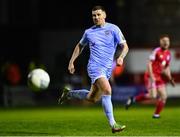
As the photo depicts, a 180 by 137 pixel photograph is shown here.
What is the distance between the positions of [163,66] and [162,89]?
65cm

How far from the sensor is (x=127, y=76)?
36.5 meters

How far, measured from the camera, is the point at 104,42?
617 inches

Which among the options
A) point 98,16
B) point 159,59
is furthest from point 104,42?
point 159,59

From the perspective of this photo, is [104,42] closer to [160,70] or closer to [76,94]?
[76,94]

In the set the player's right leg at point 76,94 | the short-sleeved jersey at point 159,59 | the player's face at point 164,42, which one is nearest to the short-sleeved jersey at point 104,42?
the player's right leg at point 76,94

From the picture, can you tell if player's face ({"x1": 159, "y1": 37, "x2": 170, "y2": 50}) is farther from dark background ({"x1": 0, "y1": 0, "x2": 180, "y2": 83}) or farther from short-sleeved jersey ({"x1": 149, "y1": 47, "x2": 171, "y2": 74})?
dark background ({"x1": 0, "y1": 0, "x2": 180, "y2": 83})

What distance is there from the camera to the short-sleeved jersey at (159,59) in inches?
869

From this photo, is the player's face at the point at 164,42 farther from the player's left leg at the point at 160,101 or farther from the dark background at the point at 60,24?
the dark background at the point at 60,24

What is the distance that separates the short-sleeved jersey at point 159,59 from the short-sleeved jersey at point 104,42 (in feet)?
21.3

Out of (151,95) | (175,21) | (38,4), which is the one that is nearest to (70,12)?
(38,4)

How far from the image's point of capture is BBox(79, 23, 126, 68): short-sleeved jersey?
1562 centimetres

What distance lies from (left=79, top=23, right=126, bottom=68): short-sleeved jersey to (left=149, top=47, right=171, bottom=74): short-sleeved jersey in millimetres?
6489

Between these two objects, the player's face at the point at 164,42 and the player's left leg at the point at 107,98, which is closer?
the player's left leg at the point at 107,98

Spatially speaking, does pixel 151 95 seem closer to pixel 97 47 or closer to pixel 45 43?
pixel 97 47
